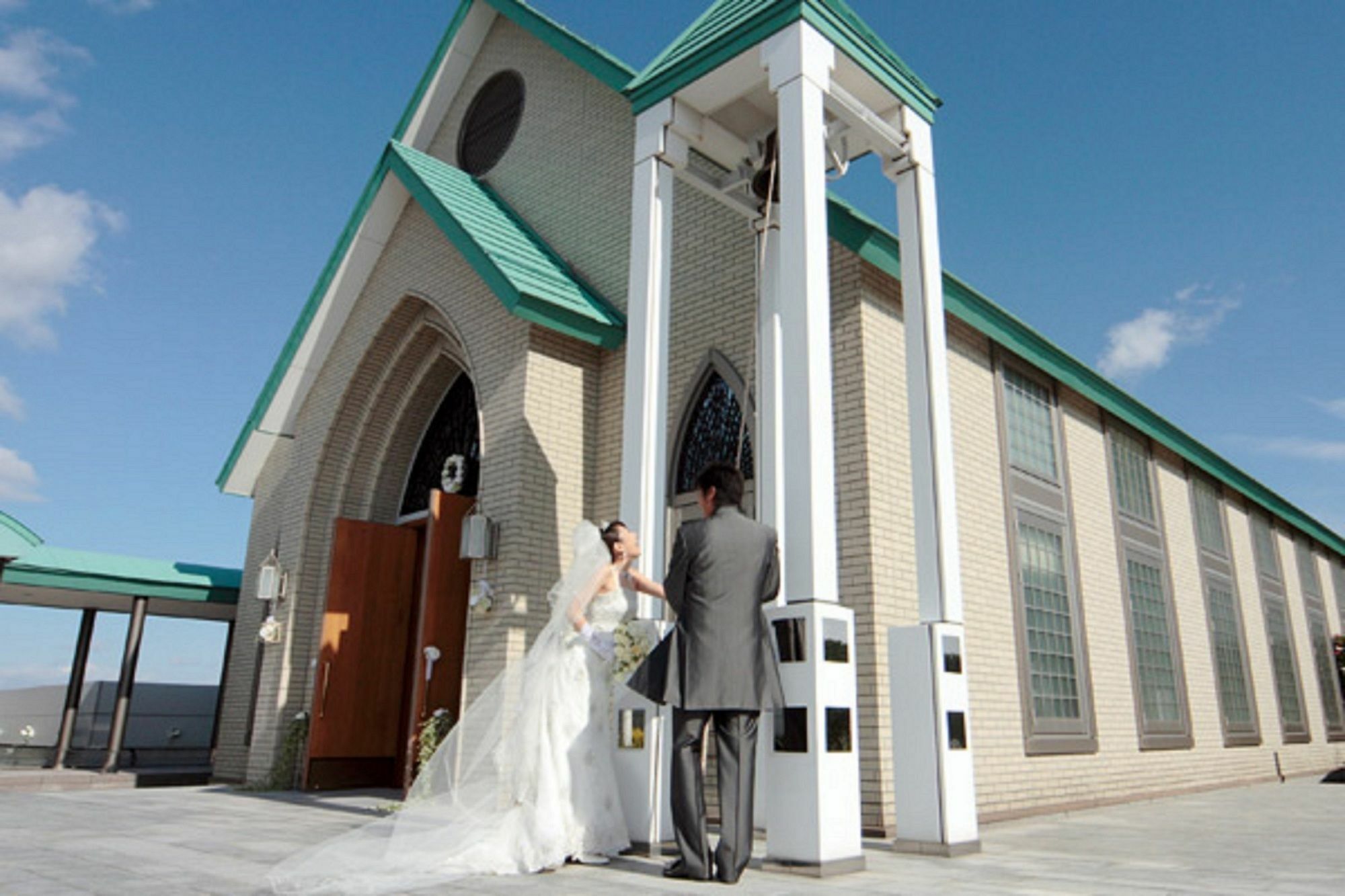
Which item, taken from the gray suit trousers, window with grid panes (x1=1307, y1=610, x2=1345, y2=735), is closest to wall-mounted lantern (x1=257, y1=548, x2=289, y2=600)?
the gray suit trousers

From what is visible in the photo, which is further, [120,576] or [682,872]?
[120,576]

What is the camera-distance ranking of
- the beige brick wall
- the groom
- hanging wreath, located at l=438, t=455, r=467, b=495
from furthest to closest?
hanging wreath, located at l=438, t=455, r=467, b=495 < the beige brick wall < the groom

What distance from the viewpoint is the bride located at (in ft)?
15.1

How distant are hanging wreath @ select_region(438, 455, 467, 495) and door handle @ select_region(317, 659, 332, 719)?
88.7 inches

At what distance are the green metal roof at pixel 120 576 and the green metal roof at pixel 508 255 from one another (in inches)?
303

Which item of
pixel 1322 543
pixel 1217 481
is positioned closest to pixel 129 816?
pixel 1217 481

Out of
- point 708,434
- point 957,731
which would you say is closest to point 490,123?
point 708,434

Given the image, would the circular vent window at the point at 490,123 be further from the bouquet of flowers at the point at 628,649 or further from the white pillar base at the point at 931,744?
the white pillar base at the point at 931,744

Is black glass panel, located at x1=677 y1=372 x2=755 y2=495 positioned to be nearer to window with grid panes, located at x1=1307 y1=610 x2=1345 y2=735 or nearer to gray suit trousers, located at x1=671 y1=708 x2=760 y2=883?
gray suit trousers, located at x1=671 y1=708 x2=760 y2=883

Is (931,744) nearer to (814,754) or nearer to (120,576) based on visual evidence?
(814,754)

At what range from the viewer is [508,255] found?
949 cm

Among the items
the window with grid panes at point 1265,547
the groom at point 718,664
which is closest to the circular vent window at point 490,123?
the groom at point 718,664

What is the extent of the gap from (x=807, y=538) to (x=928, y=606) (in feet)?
4.66

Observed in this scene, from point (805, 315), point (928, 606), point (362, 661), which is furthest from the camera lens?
point (362, 661)
